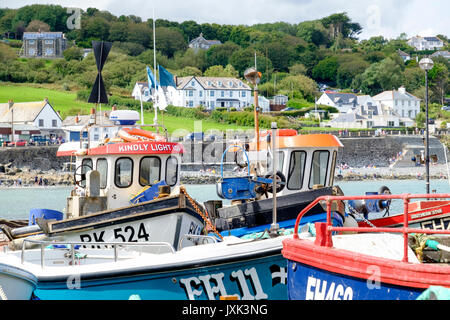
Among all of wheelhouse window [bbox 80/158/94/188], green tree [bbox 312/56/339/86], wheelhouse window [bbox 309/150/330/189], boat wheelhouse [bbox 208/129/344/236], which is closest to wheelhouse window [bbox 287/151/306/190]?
boat wheelhouse [bbox 208/129/344/236]

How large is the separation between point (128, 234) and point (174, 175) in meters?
2.32

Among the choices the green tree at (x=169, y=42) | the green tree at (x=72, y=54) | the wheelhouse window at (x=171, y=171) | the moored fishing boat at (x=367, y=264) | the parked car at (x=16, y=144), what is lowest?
the parked car at (x=16, y=144)

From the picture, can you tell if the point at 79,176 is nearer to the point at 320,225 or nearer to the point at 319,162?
the point at 319,162

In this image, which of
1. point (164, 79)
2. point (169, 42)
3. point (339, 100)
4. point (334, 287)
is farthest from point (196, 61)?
point (334, 287)

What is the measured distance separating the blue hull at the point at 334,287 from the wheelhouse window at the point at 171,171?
5691 millimetres

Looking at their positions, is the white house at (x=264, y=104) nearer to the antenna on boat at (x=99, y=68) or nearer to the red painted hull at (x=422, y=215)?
the antenna on boat at (x=99, y=68)

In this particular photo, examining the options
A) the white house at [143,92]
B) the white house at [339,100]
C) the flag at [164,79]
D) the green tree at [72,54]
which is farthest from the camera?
the green tree at [72,54]

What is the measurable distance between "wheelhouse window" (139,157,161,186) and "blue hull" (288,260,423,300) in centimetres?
563

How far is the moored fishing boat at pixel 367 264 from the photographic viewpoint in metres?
5.74

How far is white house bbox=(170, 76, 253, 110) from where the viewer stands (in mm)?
106875

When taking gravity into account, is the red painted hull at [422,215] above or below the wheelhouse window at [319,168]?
below

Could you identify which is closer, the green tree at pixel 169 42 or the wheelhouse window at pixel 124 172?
the wheelhouse window at pixel 124 172

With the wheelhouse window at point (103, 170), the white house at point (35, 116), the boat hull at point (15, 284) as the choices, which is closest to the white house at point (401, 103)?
the white house at point (35, 116)

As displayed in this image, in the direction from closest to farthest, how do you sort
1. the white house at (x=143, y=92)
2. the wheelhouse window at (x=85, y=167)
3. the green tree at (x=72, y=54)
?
1. the wheelhouse window at (x=85, y=167)
2. the white house at (x=143, y=92)
3. the green tree at (x=72, y=54)
